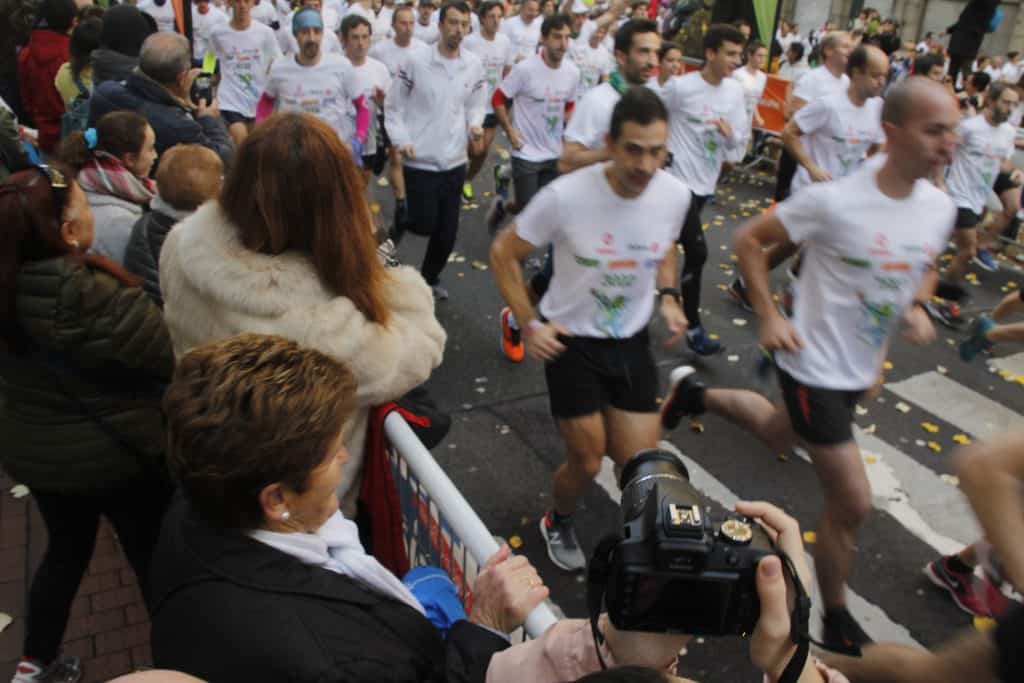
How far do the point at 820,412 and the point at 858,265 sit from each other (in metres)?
0.63

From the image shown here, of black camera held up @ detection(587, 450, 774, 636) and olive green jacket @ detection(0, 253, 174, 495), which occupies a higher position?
black camera held up @ detection(587, 450, 774, 636)

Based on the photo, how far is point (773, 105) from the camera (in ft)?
41.9

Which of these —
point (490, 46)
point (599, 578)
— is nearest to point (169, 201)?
point (599, 578)

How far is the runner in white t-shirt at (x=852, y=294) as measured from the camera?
3371 mm

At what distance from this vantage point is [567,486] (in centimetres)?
392

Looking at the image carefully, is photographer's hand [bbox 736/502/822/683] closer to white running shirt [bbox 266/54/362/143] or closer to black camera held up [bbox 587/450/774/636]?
Answer: black camera held up [bbox 587/450/774/636]

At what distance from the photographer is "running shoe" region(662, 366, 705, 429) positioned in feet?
14.0

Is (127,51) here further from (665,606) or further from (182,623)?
(665,606)

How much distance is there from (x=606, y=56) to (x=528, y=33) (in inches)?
51.9

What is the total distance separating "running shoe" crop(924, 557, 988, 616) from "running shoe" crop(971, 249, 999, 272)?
6040 millimetres

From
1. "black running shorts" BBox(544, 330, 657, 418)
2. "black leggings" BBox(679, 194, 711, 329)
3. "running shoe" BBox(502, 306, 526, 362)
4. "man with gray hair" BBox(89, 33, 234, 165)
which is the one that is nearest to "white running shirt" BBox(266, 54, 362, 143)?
"man with gray hair" BBox(89, 33, 234, 165)

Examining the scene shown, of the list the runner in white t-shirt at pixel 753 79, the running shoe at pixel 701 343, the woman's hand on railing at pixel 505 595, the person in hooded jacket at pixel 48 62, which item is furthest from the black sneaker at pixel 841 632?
the runner in white t-shirt at pixel 753 79

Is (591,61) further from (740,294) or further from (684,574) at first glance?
(684,574)

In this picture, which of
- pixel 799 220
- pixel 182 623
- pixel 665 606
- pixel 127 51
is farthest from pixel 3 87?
pixel 665 606
